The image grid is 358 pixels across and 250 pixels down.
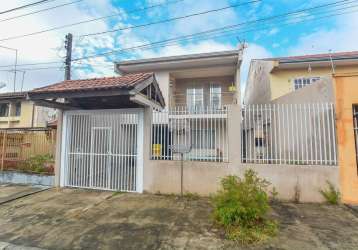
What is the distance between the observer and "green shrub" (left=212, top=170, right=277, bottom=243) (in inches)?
157

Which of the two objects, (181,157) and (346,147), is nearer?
(346,147)

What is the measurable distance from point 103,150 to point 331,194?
24.2 feet

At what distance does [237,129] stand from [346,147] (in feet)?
9.75

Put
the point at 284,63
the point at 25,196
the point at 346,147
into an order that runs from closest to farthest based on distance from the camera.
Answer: the point at 346,147, the point at 25,196, the point at 284,63

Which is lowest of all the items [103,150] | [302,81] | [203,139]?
[103,150]

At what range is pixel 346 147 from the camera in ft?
18.6

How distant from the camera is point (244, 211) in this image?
4047 millimetres

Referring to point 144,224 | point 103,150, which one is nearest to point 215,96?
point 103,150

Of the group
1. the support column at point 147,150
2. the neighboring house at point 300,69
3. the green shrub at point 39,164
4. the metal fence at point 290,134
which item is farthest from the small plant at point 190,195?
Answer: the neighboring house at point 300,69

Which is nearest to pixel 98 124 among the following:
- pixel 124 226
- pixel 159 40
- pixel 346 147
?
pixel 124 226

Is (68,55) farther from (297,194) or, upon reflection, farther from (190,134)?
(297,194)

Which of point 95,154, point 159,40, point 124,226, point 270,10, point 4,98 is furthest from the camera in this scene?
point 4,98

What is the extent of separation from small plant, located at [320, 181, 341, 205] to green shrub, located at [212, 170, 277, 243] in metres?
2.49

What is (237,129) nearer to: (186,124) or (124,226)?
(186,124)
